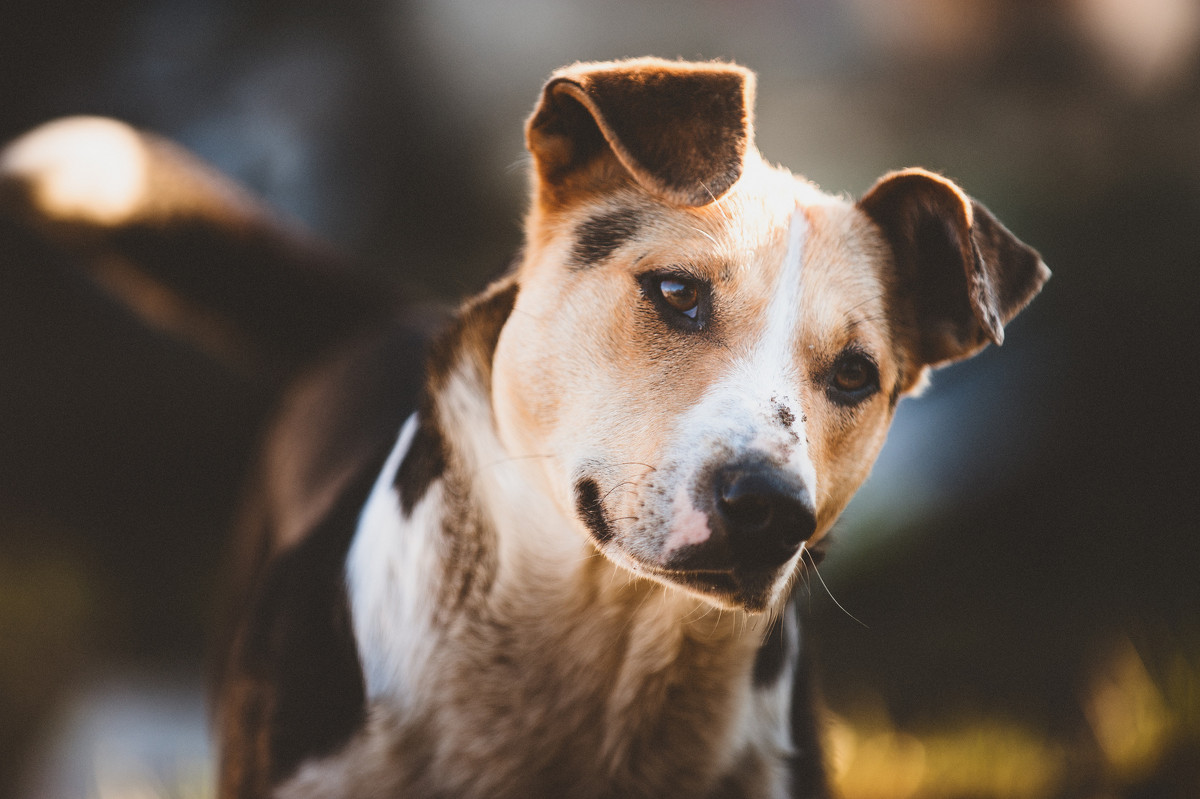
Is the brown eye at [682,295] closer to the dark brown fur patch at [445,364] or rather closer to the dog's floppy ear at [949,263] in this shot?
the dark brown fur patch at [445,364]

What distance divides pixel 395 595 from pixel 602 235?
0.83 meters

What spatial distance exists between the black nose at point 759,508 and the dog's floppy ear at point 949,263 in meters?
0.62

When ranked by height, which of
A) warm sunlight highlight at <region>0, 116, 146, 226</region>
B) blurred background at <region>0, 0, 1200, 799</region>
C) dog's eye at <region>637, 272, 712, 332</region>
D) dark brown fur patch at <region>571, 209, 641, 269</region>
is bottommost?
blurred background at <region>0, 0, 1200, 799</region>

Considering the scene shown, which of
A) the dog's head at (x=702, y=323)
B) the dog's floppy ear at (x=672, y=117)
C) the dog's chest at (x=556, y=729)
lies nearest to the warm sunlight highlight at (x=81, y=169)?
the dog's head at (x=702, y=323)

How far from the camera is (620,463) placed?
1.36 meters

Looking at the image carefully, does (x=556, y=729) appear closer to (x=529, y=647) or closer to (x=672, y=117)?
(x=529, y=647)

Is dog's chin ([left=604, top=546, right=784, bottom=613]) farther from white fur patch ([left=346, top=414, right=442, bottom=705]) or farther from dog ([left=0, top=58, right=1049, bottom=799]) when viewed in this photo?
white fur patch ([left=346, top=414, right=442, bottom=705])

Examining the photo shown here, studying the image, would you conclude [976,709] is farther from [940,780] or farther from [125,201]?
[125,201]

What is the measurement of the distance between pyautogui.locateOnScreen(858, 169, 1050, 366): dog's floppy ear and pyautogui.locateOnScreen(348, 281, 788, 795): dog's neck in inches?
30.5

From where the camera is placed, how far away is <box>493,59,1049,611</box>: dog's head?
1.26 m

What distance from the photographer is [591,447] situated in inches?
55.4

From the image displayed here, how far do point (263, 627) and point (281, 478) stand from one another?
86 centimetres

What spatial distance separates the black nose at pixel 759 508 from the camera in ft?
3.89

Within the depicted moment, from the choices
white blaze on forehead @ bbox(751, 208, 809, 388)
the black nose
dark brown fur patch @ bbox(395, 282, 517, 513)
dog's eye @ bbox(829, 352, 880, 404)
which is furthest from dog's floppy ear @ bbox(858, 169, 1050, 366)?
dark brown fur patch @ bbox(395, 282, 517, 513)
